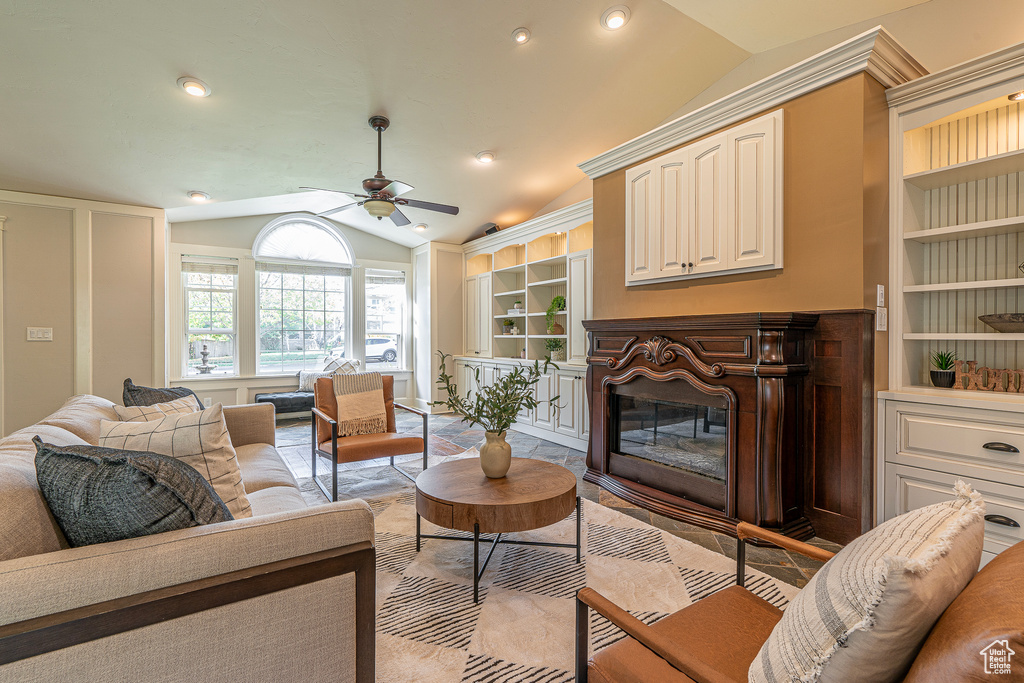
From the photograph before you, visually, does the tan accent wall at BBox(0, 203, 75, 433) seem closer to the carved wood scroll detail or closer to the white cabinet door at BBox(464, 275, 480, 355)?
the white cabinet door at BBox(464, 275, 480, 355)

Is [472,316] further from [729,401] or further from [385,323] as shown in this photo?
[729,401]

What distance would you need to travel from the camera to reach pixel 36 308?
4.17 metres

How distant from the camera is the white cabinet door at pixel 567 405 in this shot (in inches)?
186

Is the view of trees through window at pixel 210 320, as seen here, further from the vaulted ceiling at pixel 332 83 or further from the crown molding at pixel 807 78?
the crown molding at pixel 807 78

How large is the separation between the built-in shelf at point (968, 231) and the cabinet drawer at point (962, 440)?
3.04 feet

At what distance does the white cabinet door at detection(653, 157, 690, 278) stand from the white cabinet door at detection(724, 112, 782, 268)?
1.01 ft

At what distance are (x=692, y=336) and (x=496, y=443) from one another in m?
1.52

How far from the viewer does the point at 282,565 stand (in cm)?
109

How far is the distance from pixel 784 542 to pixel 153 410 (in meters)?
2.86

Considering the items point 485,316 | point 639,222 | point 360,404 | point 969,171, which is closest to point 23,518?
point 360,404

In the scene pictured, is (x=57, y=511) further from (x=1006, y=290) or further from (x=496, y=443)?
(x=1006, y=290)

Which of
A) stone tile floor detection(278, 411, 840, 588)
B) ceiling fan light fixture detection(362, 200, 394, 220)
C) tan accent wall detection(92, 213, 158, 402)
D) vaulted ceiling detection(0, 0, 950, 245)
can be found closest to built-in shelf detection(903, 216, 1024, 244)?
vaulted ceiling detection(0, 0, 950, 245)

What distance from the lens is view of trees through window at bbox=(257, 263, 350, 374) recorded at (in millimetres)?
6457

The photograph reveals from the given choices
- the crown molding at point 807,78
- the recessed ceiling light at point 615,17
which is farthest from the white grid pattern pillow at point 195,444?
the recessed ceiling light at point 615,17
